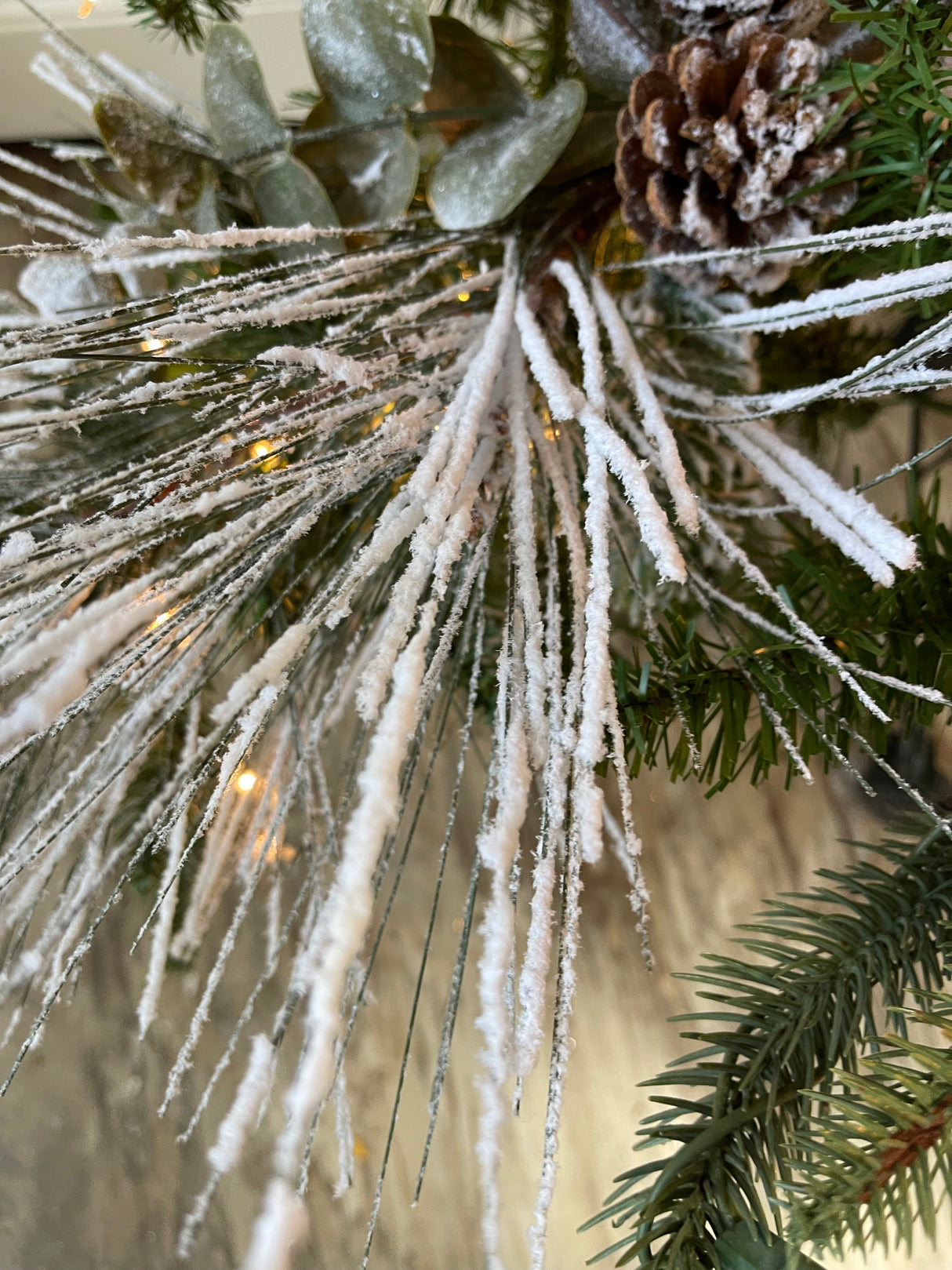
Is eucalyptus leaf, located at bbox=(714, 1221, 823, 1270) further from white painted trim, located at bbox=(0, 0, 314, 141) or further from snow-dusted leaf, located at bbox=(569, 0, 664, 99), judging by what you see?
white painted trim, located at bbox=(0, 0, 314, 141)

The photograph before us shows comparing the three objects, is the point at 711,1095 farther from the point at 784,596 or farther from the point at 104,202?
the point at 104,202

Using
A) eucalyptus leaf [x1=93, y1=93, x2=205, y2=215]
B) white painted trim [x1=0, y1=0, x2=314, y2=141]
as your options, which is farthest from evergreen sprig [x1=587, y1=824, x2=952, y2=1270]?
white painted trim [x1=0, y1=0, x2=314, y2=141]

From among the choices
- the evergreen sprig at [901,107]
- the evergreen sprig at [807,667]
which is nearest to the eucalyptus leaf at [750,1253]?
the evergreen sprig at [807,667]

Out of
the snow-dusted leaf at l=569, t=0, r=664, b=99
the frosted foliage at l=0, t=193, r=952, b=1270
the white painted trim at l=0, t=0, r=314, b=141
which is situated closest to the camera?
the frosted foliage at l=0, t=193, r=952, b=1270

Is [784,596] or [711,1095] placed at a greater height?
[784,596]

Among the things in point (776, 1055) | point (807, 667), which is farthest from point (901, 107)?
point (776, 1055)

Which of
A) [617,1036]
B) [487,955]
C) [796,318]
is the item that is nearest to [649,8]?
[796,318]
